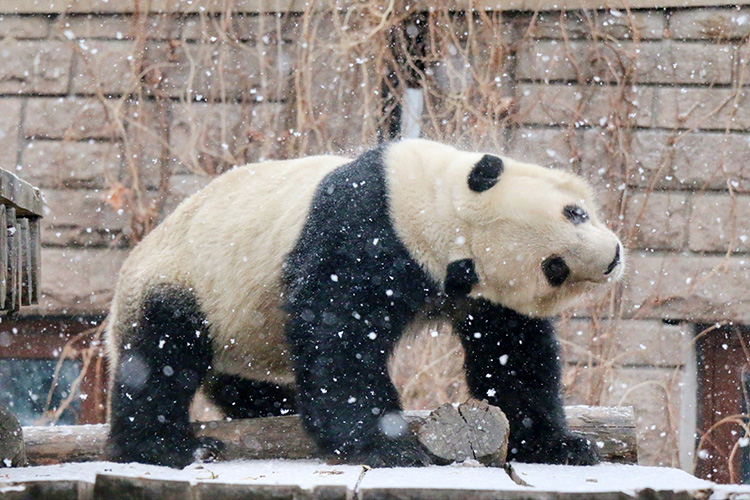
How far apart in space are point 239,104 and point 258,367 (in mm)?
2670

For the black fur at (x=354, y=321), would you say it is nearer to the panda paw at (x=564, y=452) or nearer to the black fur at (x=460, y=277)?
the black fur at (x=460, y=277)

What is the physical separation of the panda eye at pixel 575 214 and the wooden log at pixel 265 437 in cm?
78

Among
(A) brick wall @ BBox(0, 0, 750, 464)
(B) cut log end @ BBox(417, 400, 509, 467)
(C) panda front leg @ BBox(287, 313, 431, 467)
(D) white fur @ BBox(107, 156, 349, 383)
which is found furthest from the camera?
(A) brick wall @ BBox(0, 0, 750, 464)

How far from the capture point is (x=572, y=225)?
2.83 metres

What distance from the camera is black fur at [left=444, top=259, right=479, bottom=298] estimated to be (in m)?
2.89

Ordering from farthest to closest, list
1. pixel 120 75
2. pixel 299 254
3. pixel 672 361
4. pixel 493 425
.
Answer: pixel 120 75
pixel 672 361
pixel 299 254
pixel 493 425

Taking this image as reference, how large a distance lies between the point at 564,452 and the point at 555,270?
620 millimetres

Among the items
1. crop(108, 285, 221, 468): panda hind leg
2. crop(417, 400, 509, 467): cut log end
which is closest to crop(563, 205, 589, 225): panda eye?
crop(417, 400, 509, 467): cut log end

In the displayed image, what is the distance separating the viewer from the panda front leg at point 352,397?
2.78 m

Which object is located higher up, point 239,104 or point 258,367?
point 239,104

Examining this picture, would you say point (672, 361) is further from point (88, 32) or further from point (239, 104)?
point (88, 32)

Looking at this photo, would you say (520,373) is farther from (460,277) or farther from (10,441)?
(10,441)

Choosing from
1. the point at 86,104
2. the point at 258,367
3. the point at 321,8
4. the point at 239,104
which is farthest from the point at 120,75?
the point at 258,367

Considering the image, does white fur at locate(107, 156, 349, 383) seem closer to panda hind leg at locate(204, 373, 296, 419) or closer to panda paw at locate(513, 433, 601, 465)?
panda hind leg at locate(204, 373, 296, 419)
